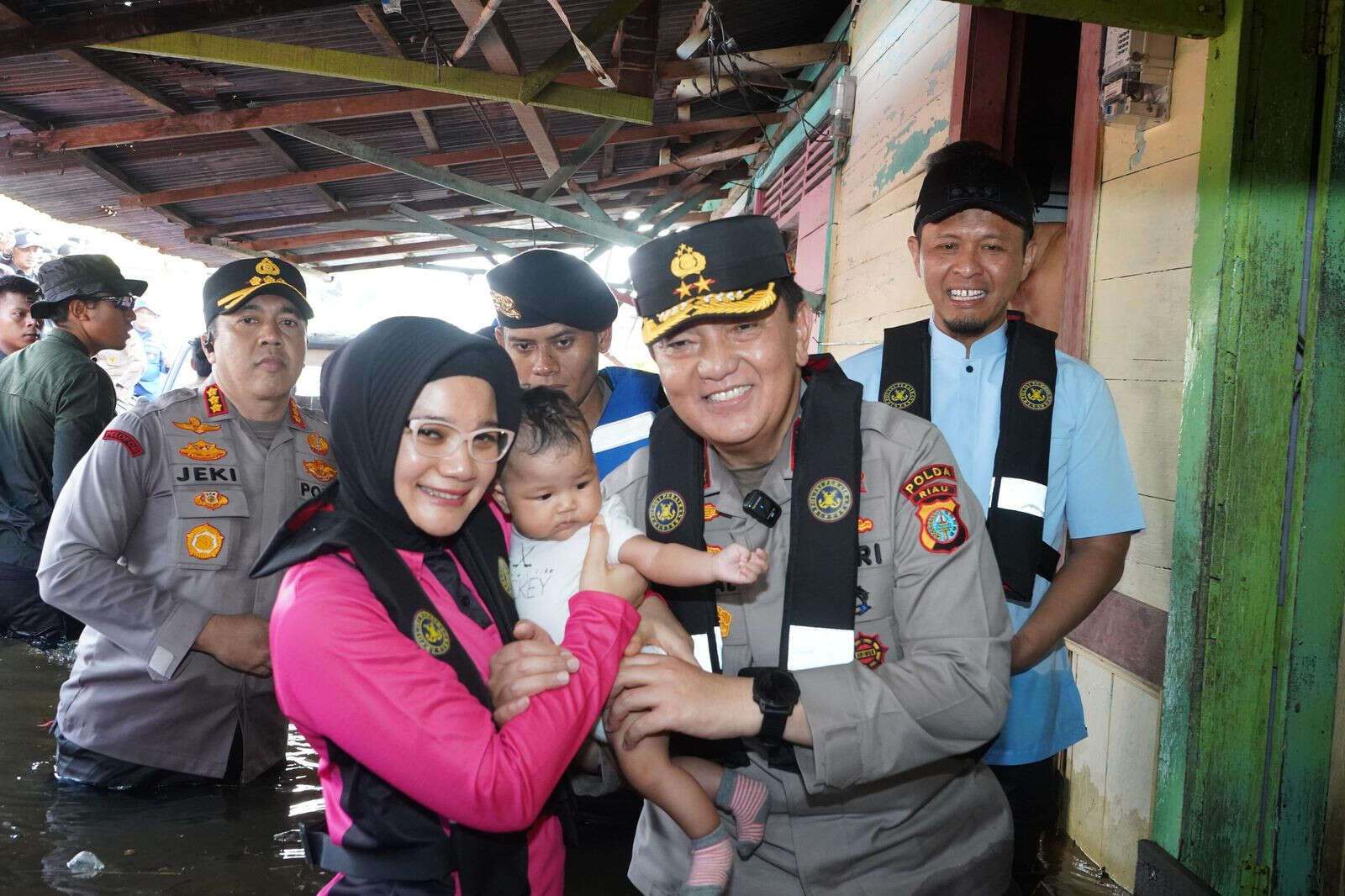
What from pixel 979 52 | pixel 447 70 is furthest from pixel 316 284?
pixel 979 52

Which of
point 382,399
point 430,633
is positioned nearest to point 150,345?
point 382,399

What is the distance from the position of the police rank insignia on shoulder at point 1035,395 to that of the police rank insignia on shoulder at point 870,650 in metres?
0.91

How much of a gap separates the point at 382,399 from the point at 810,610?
36.0 inches

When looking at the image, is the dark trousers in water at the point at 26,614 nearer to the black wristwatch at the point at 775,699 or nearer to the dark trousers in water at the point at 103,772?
the dark trousers in water at the point at 103,772

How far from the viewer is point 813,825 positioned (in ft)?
5.10

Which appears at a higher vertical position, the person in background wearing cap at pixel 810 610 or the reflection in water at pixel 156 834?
the person in background wearing cap at pixel 810 610

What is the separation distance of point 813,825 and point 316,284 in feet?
69.4

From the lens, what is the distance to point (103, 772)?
278 centimetres

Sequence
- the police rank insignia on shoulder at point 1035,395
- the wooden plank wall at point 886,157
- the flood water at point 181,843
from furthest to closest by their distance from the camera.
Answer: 1. the wooden plank wall at point 886,157
2. the flood water at point 181,843
3. the police rank insignia on shoulder at point 1035,395

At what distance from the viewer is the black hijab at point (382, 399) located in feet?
5.32

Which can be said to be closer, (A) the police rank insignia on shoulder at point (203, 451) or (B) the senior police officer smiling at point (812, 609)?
(B) the senior police officer smiling at point (812, 609)

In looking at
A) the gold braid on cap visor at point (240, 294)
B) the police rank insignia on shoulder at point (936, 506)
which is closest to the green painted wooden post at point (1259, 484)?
the police rank insignia on shoulder at point (936, 506)

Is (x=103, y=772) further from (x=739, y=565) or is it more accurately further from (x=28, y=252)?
(x=28, y=252)

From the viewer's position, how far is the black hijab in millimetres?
1622
